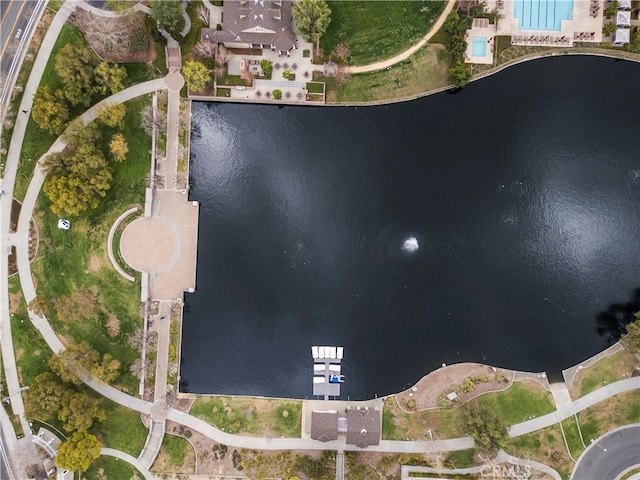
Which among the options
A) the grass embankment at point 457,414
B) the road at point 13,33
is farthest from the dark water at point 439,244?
the road at point 13,33

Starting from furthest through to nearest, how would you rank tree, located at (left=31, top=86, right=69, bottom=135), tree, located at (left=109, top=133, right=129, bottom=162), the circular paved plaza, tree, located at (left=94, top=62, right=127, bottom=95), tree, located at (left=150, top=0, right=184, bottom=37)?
1. the circular paved plaza
2. tree, located at (left=109, top=133, right=129, bottom=162)
3. tree, located at (left=94, top=62, right=127, bottom=95)
4. tree, located at (left=31, top=86, right=69, bottom=135)
5. tree, located at (left=150, top=0, right=184, bottom=37)

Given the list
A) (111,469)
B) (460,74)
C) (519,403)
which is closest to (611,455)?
(519,403)

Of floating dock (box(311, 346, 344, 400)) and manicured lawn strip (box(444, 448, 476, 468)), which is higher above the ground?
floating dock (box(311, 346, 344, 400))

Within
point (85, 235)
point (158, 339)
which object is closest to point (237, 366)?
point (158, 339)

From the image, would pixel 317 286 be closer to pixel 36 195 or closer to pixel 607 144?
pixel 36 195

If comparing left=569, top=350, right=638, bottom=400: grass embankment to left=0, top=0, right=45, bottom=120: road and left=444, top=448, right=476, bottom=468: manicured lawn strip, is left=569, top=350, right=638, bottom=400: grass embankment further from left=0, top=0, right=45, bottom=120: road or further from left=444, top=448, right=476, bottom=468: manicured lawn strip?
left=0, top=0, right=45, bottom=120: road

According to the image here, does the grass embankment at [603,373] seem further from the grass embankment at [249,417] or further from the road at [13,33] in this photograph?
the road at [13,33]

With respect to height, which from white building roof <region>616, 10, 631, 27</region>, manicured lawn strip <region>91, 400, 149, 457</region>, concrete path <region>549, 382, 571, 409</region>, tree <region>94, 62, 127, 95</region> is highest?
white building roof <region>616, 10, 631, 27</region>

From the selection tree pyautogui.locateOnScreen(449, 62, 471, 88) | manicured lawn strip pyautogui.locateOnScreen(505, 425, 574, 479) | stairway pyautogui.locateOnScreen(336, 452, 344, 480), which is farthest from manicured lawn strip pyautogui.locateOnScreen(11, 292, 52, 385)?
tree pyautogui.locateOnScreen(449, 62, 471, 88)
